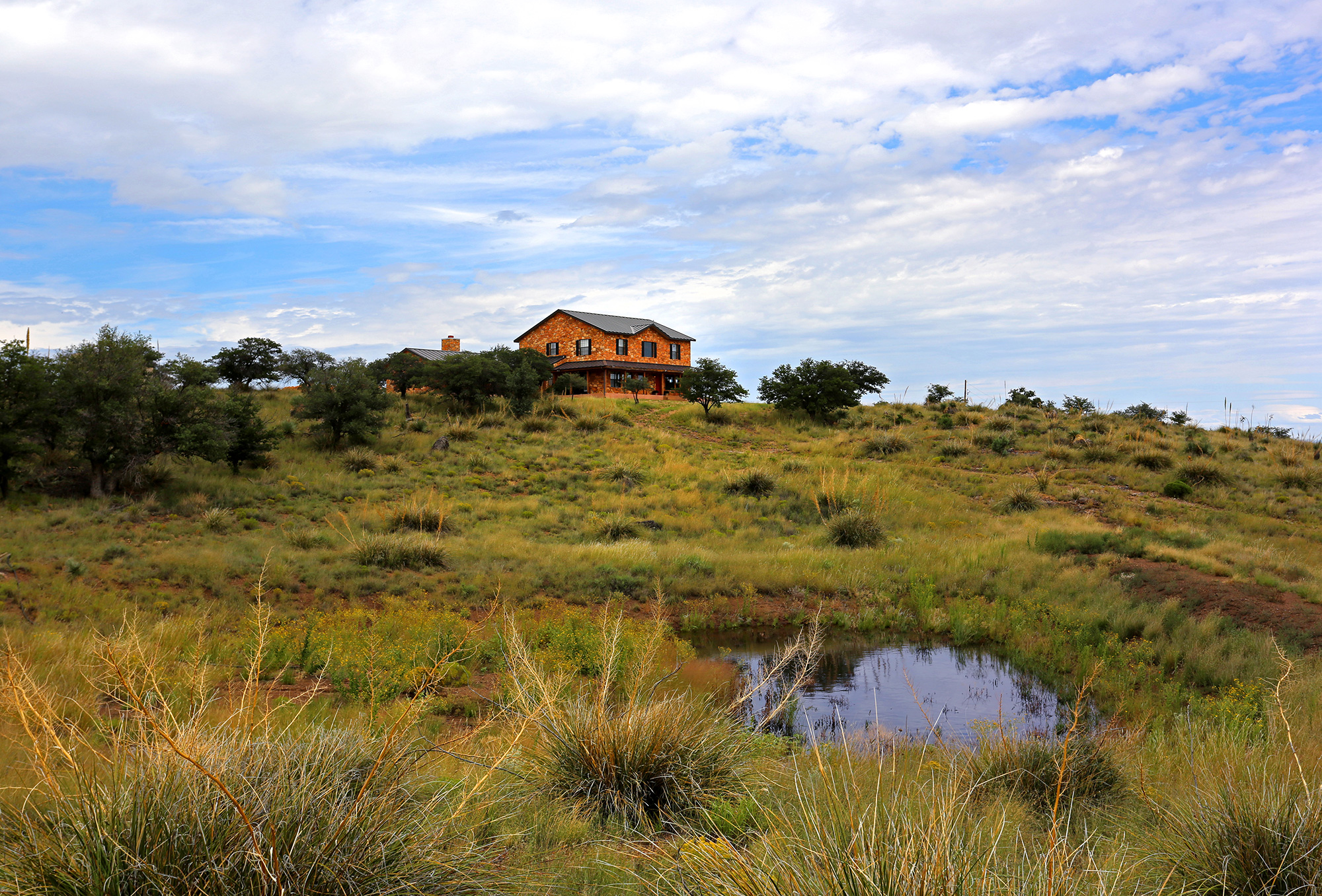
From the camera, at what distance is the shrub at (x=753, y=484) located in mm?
23891

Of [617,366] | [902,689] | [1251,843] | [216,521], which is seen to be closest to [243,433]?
[216,521]

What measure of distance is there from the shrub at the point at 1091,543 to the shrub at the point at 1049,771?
37.7ft

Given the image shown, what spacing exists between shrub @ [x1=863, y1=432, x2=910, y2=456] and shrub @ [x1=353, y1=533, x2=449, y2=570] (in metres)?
21.6

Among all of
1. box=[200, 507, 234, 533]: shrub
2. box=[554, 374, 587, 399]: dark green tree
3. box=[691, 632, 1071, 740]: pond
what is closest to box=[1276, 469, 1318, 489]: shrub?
box=[691, 632, 1071, 740]: pond

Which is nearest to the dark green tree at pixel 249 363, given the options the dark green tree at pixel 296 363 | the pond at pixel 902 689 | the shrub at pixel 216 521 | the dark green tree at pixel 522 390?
the dark green tree at pixel 296 363

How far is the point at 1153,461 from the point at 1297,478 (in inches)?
161

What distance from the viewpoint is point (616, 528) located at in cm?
1945

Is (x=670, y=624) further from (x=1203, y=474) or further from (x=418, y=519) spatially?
(x=1203, y=474)

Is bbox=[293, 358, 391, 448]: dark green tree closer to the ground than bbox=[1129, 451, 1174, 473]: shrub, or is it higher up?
higher up

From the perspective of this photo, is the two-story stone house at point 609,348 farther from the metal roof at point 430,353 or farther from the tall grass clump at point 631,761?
the tall grass clump at point 631,761

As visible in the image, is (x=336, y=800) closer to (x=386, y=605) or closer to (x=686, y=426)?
(x=386, y=605)

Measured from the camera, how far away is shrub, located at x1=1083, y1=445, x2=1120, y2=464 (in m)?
28.6

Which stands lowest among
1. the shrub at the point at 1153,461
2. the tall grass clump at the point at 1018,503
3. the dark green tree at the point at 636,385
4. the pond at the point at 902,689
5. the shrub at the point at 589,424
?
the pond at the point at 902,689

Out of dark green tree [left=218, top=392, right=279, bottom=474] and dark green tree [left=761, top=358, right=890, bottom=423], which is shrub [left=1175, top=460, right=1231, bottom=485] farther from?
dark green tree [left=218, top=392, right=279, bottom=474]
